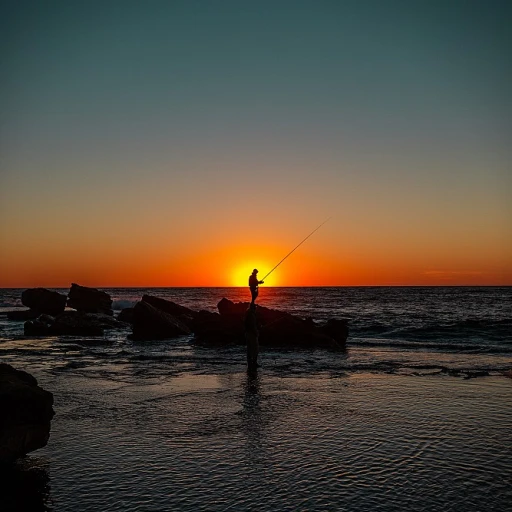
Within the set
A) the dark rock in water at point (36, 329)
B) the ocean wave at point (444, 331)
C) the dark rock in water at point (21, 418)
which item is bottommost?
the ocean wave at point (444, 331)

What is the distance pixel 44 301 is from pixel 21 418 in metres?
42.2

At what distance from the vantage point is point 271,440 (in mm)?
7348

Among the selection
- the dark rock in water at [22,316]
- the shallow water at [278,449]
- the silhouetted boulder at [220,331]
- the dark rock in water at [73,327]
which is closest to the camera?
the shallow water at [278,449]

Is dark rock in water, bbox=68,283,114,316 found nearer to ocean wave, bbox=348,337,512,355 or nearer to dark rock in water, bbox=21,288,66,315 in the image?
dark rock in water, bbox=21,288,66,315

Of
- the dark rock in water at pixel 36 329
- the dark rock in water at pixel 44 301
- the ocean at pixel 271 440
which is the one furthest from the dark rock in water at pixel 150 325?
the dark rock in water at pixel 44 301

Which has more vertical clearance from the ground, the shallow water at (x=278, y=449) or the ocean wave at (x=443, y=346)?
the shallow water at (x=278, y=449)

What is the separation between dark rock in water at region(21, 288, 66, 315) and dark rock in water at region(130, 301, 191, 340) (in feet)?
67.8

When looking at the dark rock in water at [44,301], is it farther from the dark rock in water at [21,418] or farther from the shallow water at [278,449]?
the dark rock in water at [21,418]

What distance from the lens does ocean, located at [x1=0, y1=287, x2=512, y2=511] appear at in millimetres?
5340

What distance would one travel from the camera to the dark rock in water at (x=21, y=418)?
20.2 feet

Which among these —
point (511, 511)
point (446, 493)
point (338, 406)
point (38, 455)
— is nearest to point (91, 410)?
point (38, 455)

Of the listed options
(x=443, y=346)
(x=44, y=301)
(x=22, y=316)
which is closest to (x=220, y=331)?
(x=443, y=346)

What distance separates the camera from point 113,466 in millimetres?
6246

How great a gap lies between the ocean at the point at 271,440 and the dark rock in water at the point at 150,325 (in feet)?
37.2
